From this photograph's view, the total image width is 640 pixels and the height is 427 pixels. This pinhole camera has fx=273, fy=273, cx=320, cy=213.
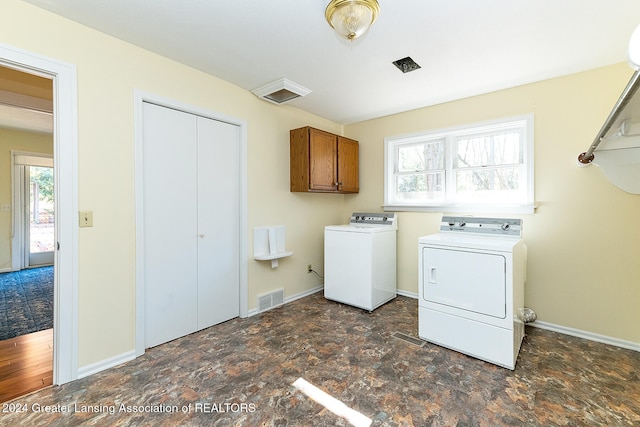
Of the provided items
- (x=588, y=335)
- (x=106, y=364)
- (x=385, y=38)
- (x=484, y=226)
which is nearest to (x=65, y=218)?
(x=106, y=364)

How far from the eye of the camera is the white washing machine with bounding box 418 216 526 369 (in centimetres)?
203

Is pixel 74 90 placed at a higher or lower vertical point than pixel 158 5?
lower

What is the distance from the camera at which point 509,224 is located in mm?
2516

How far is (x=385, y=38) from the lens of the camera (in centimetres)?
202

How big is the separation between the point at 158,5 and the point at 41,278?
16.6 ft

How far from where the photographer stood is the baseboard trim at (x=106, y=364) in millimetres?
1920

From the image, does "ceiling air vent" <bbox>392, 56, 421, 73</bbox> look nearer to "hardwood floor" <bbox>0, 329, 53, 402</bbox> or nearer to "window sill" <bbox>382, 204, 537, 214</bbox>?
"window sill" <bbox>382, 204, 537, 214</bbox>

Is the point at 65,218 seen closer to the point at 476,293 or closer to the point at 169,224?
the point at 169,224

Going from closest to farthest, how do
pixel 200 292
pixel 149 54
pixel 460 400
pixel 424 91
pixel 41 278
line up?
1. pixel 460 400
2. pixel 149 54
3. pixel 200 292
4. pixel 424 91
5. pixel 41 278

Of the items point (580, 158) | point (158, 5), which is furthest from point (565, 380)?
point (158, 5)

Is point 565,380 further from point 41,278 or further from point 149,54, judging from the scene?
point 41,278

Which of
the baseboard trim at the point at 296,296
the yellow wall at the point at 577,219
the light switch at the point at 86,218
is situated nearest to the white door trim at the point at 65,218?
the light switch at the point at 86,218

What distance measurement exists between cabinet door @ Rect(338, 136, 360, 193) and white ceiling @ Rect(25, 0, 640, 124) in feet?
3.23

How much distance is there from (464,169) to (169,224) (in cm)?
319
